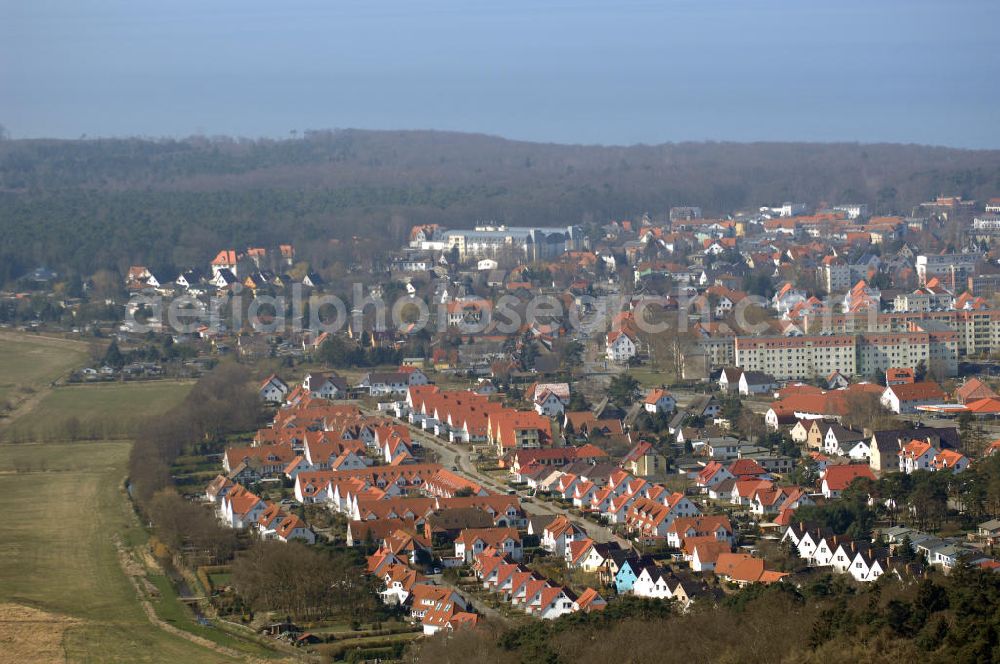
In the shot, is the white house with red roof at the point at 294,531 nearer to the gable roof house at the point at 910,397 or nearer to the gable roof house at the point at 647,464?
the gable roof house at the point at 647,464

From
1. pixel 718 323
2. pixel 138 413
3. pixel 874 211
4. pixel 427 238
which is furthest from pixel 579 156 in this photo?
pixel 138 413

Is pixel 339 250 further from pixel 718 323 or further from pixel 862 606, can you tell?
pixel 862 606

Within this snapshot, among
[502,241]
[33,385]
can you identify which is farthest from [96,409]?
[502,241]

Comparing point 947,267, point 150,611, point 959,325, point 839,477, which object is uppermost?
point 947,267

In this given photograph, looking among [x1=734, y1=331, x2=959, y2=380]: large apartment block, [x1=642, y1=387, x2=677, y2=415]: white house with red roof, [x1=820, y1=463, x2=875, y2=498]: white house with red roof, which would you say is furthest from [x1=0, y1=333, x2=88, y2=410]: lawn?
[x1=820, y1=463, x2=875, y2=498]: white house with red roof

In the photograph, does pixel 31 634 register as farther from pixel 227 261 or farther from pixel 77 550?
pixel 227 261
